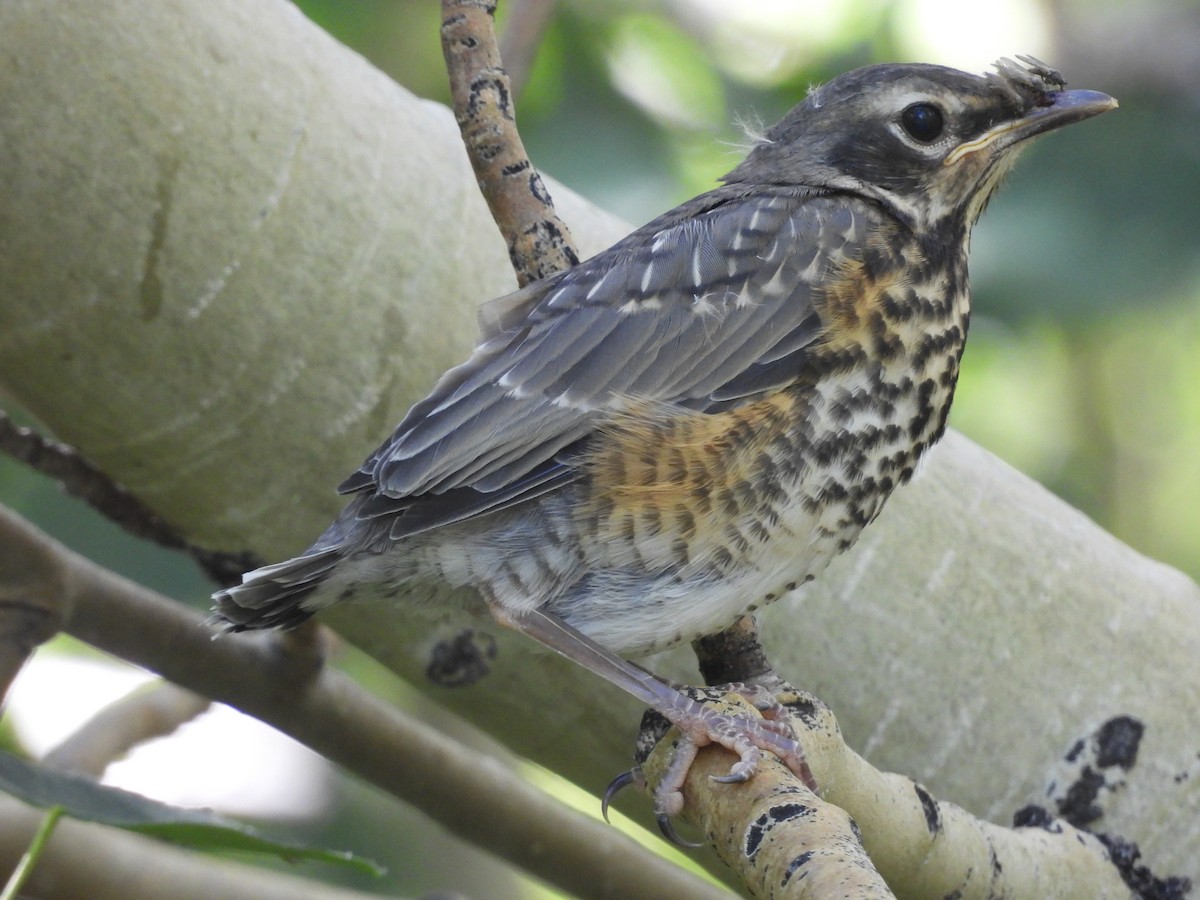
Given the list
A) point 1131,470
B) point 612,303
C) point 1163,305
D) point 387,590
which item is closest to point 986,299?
point 1163,305

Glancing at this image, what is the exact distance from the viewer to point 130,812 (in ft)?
4.86

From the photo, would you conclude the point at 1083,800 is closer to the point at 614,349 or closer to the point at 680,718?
the point at 680,718

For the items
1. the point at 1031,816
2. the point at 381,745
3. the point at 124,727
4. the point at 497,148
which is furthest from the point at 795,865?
the point at 124,727

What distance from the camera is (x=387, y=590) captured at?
6.88ft

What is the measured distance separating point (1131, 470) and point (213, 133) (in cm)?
309

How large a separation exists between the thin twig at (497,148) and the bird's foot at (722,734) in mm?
697

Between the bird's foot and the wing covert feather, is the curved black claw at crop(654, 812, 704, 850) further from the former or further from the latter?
the wing covert feather

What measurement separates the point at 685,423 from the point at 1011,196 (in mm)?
2205

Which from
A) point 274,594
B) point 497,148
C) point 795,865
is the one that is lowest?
point 795,865

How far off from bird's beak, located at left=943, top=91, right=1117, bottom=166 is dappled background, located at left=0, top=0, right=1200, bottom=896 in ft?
4.63

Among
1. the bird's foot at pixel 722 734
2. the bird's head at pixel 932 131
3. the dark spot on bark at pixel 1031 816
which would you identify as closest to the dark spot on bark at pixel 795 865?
the bird's foot at pixel 722 734

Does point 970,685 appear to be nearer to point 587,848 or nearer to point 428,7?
point 587,848

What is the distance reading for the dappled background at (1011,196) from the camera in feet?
12.2

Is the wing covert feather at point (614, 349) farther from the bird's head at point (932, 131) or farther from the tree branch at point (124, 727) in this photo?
the tree branch at point (124, 727)
